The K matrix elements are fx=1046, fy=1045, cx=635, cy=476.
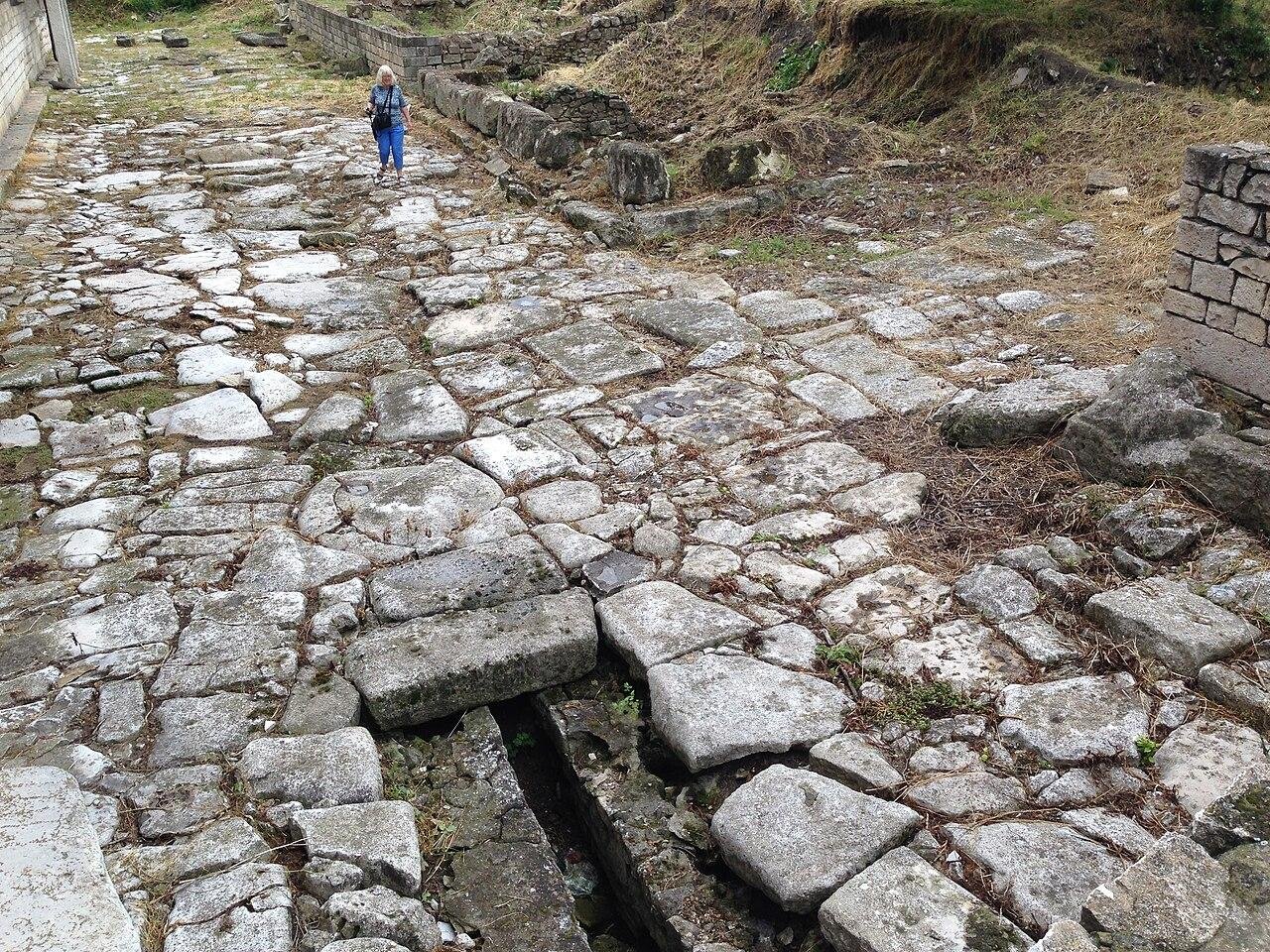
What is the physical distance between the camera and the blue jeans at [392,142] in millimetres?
10281

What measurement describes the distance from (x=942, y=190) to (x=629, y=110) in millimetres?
3848

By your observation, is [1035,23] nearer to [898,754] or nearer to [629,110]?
[629,110]

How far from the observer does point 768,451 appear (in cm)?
521

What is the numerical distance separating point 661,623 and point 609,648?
0.76 ft

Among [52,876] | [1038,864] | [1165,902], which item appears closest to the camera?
[1165,902]

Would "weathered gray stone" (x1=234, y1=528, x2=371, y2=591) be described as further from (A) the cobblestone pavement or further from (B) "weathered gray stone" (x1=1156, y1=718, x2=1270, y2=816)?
(B) "weathered gray stone" (x1=1156, y1=718, x2=1270, y2=816)

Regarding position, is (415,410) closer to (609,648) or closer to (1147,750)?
(609,648)

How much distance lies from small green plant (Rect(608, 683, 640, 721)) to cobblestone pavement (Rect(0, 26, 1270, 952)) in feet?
0.04

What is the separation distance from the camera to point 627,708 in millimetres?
3771

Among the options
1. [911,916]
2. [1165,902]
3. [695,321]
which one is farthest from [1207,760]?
[695,321]

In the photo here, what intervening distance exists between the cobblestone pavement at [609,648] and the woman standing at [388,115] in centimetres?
404

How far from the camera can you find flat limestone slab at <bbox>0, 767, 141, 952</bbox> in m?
2.50

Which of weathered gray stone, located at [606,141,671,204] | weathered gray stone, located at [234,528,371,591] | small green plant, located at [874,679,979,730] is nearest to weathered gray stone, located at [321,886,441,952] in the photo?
small green plant, located at [874,679,979,730]

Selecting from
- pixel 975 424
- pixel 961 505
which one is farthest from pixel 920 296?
pixel 961 505
